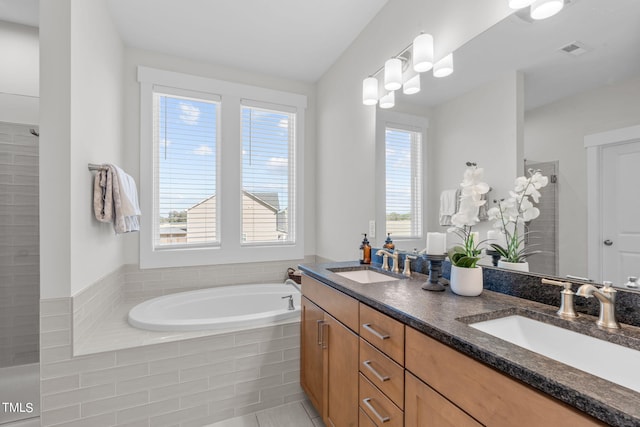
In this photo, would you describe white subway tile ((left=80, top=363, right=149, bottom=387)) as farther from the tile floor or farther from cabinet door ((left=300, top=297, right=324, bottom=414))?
cabinet door ((left=300, top=297, right=324, bottom=414))

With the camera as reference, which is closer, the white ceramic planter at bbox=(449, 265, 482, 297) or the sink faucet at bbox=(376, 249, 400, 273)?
the white ceramic planter at bbox=(449, 265, 482, 297)

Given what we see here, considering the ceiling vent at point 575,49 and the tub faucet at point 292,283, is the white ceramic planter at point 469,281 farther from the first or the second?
the tub faucet at point 292,283

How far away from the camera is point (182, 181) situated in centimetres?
282

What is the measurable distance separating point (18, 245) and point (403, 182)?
299 cm

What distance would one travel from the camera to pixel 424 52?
1.62m

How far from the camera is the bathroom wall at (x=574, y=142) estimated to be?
948 mm

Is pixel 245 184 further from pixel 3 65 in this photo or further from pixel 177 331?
pixel 3 65

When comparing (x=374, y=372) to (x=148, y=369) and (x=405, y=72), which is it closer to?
(x=148, y=369)

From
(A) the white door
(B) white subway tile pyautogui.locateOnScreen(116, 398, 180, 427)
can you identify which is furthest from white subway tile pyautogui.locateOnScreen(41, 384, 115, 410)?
(A) the white door

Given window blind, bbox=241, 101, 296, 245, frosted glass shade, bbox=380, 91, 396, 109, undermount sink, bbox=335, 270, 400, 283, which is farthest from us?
window blind, bbox=241, 101, 296, 245

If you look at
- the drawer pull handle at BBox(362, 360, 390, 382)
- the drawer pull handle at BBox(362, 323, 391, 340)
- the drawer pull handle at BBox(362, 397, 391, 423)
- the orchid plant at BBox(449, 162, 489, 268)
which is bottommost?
the drawer pull handle at BBox(362, 397, 391, 423)

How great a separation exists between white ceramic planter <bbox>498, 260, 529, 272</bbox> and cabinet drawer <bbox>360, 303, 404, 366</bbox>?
0.59 meters

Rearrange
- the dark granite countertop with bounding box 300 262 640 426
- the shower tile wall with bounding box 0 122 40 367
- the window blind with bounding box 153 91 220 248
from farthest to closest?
the window blind with bounding box 153 91 220 248
the shower tile wall with bounding box 0 122 40 367
the dark granite countertop with bounding box 300 262 640 426

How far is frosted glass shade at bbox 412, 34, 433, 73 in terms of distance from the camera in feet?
5.32
